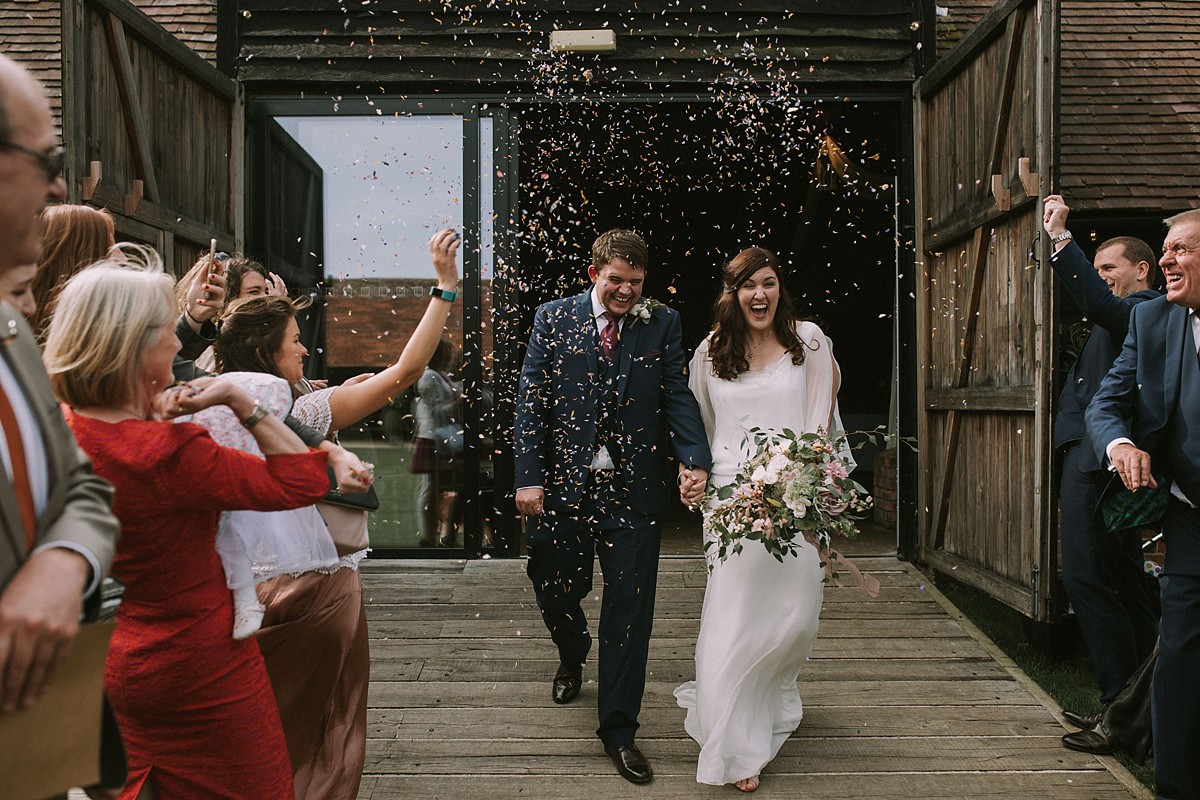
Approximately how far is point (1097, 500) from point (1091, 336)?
808mm

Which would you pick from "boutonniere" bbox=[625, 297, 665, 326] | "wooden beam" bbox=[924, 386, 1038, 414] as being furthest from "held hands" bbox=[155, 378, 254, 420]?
"wooden beam" bbox=[924, 386, 1038, 414]

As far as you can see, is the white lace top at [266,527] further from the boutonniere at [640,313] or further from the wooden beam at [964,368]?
the wooden beam at [964,368]

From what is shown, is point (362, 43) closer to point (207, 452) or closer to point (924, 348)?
point (924, 348)

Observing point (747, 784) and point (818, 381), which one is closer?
point (747, 784)

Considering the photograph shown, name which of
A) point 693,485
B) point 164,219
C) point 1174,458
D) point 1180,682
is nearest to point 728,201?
point 164,219

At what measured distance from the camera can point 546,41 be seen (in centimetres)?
634

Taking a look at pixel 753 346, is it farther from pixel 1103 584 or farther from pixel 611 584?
pixel 1103 584

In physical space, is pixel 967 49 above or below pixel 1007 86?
above

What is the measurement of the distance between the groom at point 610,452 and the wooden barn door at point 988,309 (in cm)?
205

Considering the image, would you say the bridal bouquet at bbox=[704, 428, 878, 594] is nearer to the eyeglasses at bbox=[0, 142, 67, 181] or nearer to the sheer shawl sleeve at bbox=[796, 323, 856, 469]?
the sheer shawl sleeve at bbox=[796, 323, 856, 469]

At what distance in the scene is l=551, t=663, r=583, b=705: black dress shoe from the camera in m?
4.33

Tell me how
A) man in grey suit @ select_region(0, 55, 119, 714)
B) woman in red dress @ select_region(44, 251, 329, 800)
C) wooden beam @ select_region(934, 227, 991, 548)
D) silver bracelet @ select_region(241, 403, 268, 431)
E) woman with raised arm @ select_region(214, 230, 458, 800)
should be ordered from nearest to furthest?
man in grey suit @ select_region(0, 55, 119, 714)
woman in red dress @ select_region(44, 251, 329, 800)
silver bracelet @ select_region(241, 403, 268, 431)
woman with raised arm @ select_region(214, 230, 458, 800)
wooden beam @ select_region(934, 227, 991, 548)

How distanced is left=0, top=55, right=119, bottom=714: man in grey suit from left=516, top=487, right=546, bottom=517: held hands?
250 centimetres

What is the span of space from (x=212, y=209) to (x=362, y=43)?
155cm
